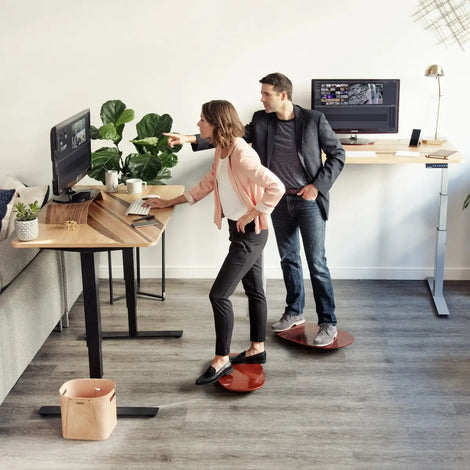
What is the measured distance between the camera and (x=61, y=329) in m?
4.64

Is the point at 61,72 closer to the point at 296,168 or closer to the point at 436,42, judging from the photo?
the point at 296,168

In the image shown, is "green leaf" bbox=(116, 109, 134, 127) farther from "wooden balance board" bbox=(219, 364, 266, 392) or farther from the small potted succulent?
"wooden balance board" bbox=(219, 364, 266, 392)

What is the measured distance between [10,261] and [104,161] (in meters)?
0.91

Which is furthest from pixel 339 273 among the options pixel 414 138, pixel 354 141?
pixel 414 138

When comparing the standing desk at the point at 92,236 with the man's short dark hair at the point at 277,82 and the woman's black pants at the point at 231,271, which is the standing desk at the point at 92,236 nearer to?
the woman's black pants at the point at 231,271

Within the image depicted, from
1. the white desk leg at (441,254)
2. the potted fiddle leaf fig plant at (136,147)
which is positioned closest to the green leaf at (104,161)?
the potted fiddle leaf fig plant at (136,147)

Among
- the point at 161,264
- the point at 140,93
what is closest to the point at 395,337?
the point at 161,264

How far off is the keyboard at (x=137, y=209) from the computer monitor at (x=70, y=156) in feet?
0.85

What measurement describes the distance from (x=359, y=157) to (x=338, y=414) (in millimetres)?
1664

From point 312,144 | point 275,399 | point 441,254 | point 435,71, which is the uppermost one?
point 435,71

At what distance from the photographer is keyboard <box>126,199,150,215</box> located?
4.02 metres

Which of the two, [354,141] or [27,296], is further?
[354,141]

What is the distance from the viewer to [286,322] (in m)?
4.61

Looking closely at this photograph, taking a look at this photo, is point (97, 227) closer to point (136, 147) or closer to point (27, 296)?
point (27, 296)
